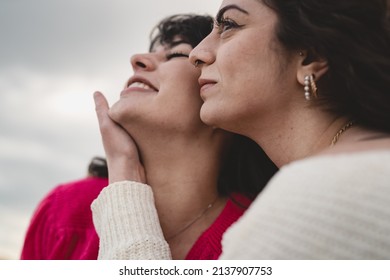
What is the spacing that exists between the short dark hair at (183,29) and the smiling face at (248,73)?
0.50m

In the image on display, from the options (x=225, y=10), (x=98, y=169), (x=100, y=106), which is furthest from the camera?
(x=98, y=169)

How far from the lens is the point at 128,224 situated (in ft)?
4.96

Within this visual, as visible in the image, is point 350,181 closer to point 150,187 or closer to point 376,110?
point 376,110

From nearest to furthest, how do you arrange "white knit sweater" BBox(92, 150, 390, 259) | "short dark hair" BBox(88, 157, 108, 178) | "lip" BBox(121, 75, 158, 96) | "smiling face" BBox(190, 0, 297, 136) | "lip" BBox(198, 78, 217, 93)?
"white knit sweater" BBox(92, 150, 390, 259)
"smiling face" BBox(190, 0, 297, 136)
"lip" BBox(198, 78, 217, 93)
"lip" BBox(121, 75, 158, 96)
"short dark hair" BBox(88, 157, 108, 178)

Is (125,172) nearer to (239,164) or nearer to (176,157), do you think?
(176,157)

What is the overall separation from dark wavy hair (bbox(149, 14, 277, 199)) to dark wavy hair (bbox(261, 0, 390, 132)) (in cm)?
64

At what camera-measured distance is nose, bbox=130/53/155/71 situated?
1.83m

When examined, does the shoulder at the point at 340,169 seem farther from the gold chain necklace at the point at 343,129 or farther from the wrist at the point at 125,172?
the wrist at the point at 125,172

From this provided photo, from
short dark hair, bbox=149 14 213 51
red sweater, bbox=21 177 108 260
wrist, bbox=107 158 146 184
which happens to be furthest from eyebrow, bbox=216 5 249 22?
red sweater, bbox=21 177 108 260

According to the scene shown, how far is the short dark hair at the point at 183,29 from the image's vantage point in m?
1.98

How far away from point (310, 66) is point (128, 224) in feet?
2.46

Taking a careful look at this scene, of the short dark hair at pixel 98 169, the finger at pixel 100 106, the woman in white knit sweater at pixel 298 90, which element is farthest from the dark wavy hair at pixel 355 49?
the short dark hair at pixel 98 169

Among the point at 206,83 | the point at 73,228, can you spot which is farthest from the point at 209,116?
the point at 73,228

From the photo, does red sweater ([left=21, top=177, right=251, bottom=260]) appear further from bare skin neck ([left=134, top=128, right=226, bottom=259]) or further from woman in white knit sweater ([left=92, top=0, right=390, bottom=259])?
woman in white knit sweater ([left=92, top=0, right=390, bottom=259])
